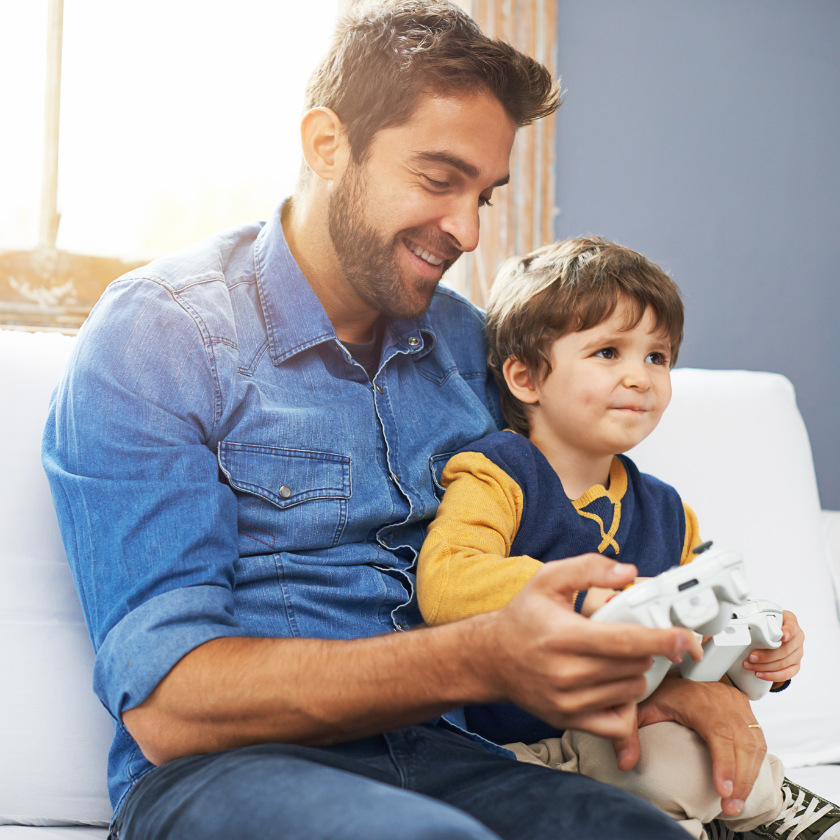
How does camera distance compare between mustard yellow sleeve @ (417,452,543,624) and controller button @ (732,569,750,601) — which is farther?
mustard yellow sleeve @ (417,452,543,624)

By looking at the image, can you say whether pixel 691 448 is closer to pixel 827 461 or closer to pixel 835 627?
pixel 835 627

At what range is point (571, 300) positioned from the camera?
3.69 feet

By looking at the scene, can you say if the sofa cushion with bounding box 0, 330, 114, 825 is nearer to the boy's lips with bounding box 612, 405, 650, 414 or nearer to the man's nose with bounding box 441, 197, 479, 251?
the man's nose with bounding box 441, 197, 479, 251

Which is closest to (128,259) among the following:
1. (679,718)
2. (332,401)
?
(332,401)

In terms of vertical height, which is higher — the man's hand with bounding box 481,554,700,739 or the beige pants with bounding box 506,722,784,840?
the man's hand with bounding box 481,554,700,739

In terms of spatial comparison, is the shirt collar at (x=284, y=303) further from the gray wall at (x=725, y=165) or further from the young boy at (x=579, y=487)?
the gray wall at (x=725, y=165)

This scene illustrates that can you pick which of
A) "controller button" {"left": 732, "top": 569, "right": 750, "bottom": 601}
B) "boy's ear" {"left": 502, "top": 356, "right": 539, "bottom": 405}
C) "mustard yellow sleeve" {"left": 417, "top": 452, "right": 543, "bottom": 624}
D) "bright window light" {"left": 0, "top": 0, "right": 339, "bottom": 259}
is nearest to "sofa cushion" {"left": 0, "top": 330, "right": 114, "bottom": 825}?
"mustard yellow sleeve" {"left": 417, "top": 452, "right": 543, "bottom": 624}

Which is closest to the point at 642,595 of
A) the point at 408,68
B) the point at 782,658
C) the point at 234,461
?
the point at 782,658

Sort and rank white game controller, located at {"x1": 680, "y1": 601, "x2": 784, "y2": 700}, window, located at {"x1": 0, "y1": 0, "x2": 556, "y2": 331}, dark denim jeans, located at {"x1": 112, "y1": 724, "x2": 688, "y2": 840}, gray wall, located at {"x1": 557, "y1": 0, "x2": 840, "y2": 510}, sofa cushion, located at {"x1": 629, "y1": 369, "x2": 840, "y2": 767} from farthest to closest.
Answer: gray wall, located at {"x1": 557, "y1": 0, "x2": 840, "y2": 510} → window, located at {"x1": 0, "y1": 0, "x2": 556, "y2": 331} → sofa cushion, located at {"x1": 629, "y1": 369, "x2": 840, "y2": 767} → white game controller, located at {"x1": 680, "y1": 601, "x2": 784, "y2": 700} → dark denim jeans, located at {"x1": 112, "y1": 724, "x2": 688, "y2": 840}

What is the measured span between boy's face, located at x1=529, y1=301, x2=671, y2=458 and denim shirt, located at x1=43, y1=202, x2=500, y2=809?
14cm

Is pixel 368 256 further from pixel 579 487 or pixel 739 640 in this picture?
pixel 739 640

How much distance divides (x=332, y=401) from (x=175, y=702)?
0.43 metres

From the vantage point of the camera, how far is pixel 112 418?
831 millimetres

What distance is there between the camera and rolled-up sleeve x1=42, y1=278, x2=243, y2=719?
76 cm
